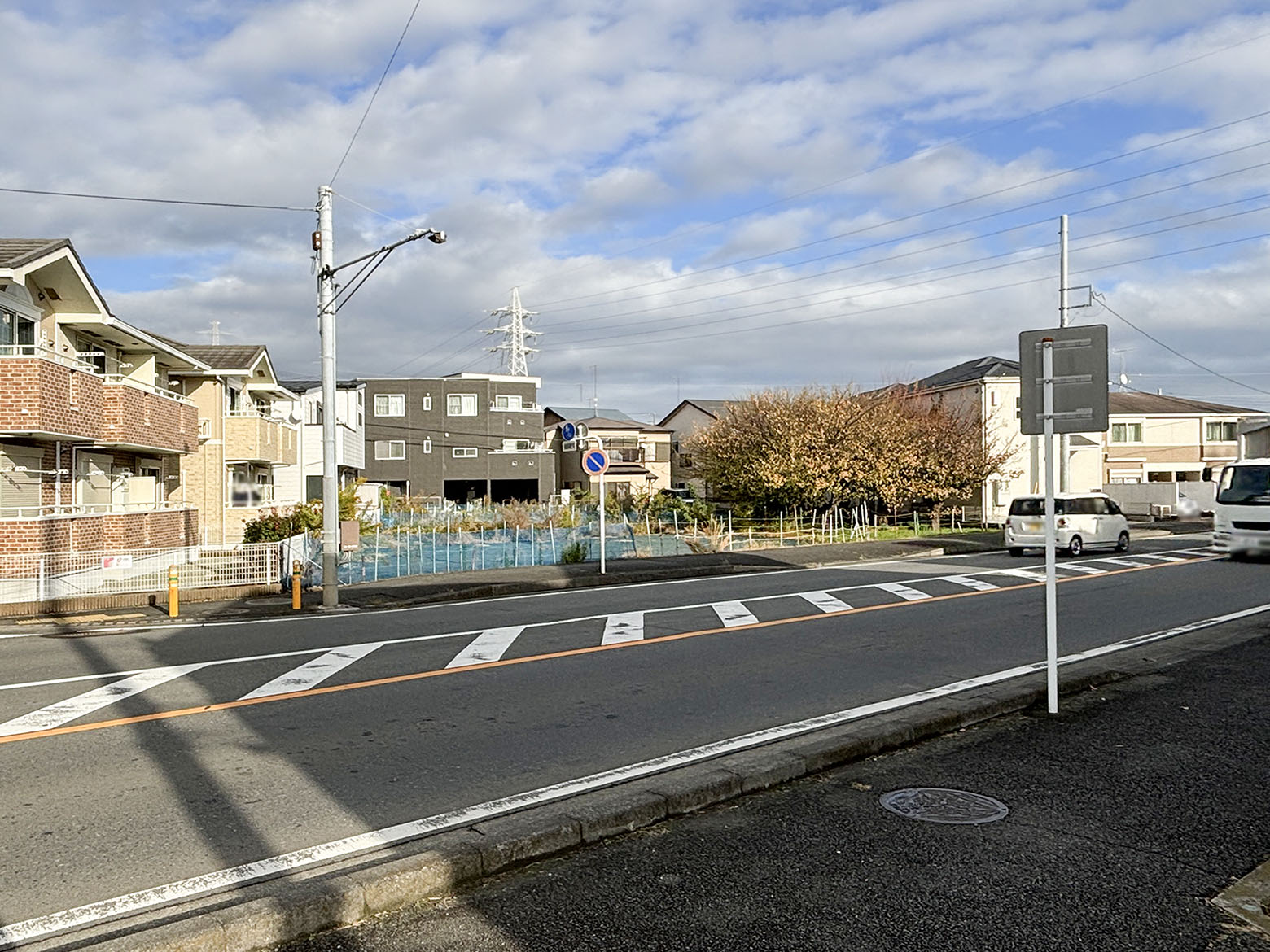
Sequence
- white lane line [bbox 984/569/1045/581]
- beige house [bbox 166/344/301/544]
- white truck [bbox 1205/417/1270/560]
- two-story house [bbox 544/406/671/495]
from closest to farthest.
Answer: white lane line [bbox 984/569/1045/581]
white truck [bbox 1205/417/1270/560]
beige house [bbox 166/344/301/544]
two-story house [bbox 544/406/671/495]

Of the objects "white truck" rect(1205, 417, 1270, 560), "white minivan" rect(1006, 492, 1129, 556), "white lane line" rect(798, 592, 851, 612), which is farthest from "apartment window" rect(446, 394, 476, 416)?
"white lane line" rect(798, 592, 851, 612)

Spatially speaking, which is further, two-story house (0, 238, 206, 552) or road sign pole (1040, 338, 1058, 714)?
two-story house (0, 238, 206, 552)

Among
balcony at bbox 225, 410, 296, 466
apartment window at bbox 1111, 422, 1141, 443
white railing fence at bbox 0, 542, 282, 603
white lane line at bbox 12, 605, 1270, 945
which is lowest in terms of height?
white lane line at bbox 12, 605, 1270, 945

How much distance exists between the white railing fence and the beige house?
8.90 metres

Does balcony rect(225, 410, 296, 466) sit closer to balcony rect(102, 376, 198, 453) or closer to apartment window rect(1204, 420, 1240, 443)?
balcony rect(102, 376, 198, 453)

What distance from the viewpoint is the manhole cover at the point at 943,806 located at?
554cm

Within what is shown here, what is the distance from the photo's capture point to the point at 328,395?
55.6 ft

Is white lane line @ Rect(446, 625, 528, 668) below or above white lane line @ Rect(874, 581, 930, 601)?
above

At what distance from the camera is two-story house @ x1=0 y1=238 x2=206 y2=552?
18344 mm

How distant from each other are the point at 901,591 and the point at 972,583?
2151 millimetres

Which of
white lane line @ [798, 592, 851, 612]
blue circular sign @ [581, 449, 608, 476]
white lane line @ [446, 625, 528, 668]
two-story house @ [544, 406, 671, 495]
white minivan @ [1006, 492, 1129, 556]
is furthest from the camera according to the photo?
two-story house @ [544, 406, 671, 495]

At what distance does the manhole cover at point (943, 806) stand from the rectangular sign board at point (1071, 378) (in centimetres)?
317

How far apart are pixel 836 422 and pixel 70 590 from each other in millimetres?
26986

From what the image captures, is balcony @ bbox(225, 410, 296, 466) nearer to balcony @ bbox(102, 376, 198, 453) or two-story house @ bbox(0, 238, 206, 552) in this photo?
balcony @ bbox(102, 376, 198, 453)
